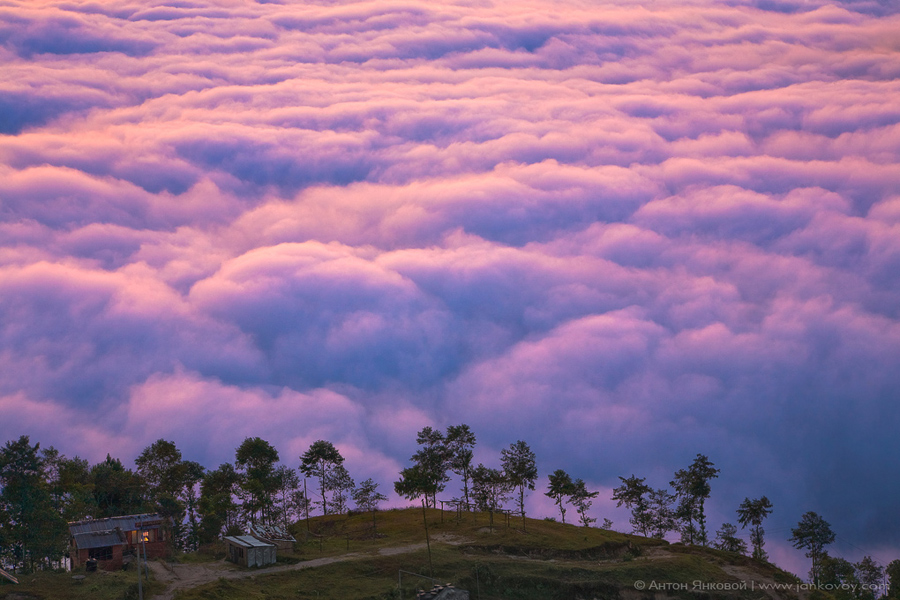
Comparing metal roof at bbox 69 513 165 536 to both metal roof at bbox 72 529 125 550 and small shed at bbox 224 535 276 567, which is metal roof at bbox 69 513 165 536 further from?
small shed at bbox 224 535 276 567

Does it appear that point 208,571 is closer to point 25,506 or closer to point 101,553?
point 101,553

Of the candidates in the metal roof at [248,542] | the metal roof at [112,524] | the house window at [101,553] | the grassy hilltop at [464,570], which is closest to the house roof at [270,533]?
the grassy hilltop at [464,570]

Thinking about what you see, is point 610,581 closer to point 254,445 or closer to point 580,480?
point 580,480

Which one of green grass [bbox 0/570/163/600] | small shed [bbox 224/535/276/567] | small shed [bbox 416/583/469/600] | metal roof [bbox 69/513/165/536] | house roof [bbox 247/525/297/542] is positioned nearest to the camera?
green grass [bbox 0/570/163/600]

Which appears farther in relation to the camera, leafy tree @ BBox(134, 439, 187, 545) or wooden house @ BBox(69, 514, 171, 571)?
leafy tree @ BBox(134, 439, 187, 545)

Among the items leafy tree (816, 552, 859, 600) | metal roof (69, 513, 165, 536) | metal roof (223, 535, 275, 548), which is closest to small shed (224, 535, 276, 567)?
metal roof (223, 535, 275, 548)

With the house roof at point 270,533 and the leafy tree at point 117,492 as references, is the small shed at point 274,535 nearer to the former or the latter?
the house roof at point 270,533
